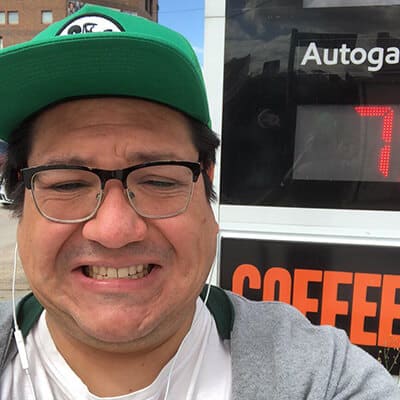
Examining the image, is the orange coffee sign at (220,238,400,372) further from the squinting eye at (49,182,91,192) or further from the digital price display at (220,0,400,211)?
the squinting eye at (49,182,91,192)

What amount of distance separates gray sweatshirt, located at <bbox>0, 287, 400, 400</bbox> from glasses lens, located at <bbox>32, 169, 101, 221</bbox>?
0.37 meters

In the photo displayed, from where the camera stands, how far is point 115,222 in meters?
0.92

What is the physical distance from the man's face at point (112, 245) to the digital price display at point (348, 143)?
107 centimetres

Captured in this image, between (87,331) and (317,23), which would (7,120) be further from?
(317,23)

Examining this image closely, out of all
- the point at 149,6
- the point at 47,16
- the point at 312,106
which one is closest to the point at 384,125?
the point at 312,106

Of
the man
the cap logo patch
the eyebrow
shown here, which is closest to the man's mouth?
the man

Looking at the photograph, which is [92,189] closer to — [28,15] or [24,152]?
[24,152]

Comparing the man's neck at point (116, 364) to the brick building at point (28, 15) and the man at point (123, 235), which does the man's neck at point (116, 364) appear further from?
the brick building at point (28, 15)

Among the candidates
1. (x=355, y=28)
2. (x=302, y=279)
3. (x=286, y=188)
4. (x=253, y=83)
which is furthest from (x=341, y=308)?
(x=355, y=28)

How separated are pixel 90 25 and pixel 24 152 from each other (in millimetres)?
322

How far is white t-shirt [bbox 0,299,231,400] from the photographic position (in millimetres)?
1046

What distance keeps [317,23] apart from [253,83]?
343 mm

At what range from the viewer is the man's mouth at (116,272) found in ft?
3.22

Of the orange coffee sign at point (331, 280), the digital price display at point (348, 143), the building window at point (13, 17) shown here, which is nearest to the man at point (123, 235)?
the orange coffee sign at point (331, 280)
